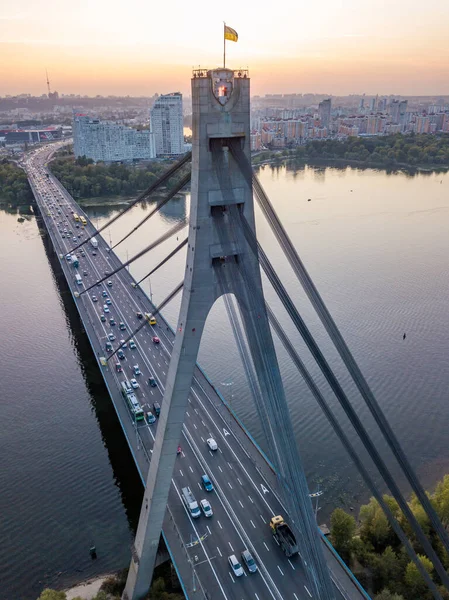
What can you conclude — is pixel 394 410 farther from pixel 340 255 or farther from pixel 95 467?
pixel 340 255

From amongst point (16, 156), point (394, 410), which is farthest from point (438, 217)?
point (16, 156)

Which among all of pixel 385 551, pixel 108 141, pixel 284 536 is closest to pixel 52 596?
pixel 284 536

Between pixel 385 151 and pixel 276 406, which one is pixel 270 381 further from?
pixel 385 151

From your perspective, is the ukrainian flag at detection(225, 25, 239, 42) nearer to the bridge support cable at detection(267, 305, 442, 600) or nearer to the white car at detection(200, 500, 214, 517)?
the bridge support cable at detection(267, 305, 442, 600)

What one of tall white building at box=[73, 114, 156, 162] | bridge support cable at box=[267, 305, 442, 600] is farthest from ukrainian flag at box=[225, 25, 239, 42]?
tall white building at box=[73, 114, 156, 162]

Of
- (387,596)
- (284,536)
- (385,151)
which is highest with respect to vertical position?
(385,151)

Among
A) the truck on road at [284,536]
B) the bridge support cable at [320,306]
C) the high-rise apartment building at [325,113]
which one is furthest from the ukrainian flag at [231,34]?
the high-rise apartment building at [325,113]
